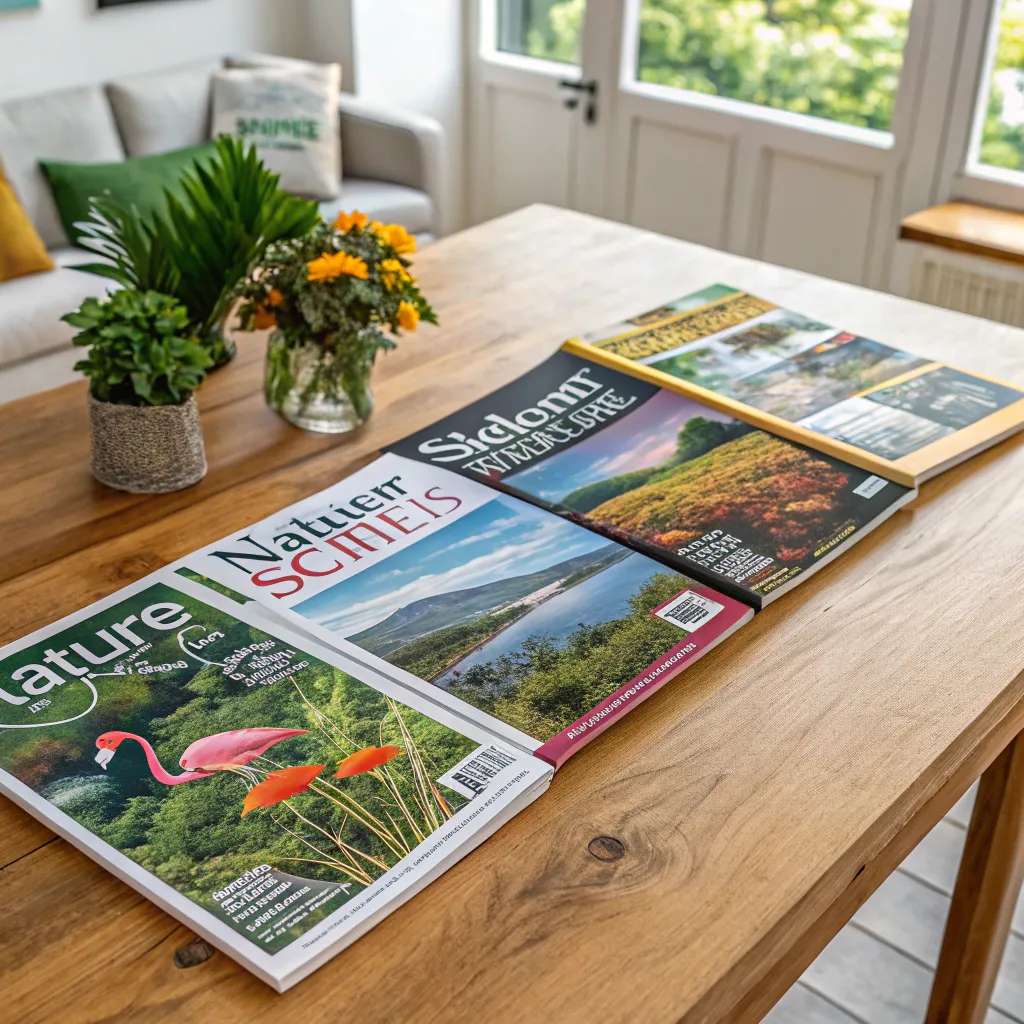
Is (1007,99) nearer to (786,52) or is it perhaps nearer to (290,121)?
(786,52)

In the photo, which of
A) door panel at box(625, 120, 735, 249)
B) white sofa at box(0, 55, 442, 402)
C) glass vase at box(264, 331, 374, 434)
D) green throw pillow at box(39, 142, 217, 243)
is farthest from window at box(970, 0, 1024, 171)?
glass vase at box(264, 331, 374, 434)

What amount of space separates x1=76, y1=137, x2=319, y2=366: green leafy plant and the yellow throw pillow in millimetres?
1793

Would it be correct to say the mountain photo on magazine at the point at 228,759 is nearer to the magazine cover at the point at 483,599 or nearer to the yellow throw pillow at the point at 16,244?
the magazine cover at the point at 483,599

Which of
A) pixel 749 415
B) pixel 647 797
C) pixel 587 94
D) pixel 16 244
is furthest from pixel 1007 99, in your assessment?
pixel 647 797

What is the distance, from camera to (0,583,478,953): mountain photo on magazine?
0.75 m

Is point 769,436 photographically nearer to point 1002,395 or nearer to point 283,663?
point 1002,395

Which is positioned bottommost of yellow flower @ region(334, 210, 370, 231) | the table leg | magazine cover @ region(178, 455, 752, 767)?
the table leg

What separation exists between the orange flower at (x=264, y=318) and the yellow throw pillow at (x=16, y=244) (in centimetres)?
192

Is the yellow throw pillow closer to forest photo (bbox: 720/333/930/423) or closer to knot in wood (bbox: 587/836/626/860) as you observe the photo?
forest photo (bbox: 720/333/930/423)

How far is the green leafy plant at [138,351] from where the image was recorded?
3.71 ft

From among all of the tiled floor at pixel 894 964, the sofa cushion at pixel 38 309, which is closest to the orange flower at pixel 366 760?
the tiled floor at pixel 894 964

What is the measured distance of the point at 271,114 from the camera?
3439 millimetres

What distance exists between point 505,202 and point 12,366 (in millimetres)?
1965

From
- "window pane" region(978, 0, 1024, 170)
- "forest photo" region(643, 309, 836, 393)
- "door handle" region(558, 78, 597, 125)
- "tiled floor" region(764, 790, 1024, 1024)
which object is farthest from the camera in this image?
"door handle" region(558, 78, 597, 125)
